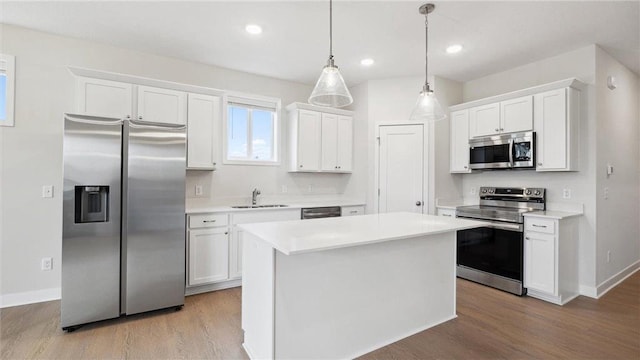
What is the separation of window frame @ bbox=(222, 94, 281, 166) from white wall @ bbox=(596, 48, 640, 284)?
3.84 meters

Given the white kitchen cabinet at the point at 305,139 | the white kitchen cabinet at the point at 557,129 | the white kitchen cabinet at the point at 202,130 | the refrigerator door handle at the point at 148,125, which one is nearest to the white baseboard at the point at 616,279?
the white kitchen cabinet at the point at 557,129

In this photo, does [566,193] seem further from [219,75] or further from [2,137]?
[2,137]

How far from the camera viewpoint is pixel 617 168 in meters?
3.78

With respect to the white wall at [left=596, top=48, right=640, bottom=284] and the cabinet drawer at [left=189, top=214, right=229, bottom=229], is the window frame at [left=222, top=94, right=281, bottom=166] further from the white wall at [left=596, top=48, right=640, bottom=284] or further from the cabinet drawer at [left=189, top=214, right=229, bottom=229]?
the white wall at [left=596, top=48, right=640, bottom=284]

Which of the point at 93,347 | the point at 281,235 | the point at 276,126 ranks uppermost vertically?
the point at 276,126

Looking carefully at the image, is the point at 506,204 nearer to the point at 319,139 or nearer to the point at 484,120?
the point at 484,120

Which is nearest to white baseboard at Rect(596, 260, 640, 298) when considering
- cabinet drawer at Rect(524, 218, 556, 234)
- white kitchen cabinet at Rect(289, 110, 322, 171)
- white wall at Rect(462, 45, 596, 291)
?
→ white wall at Rect(462, 45, 596, 291)

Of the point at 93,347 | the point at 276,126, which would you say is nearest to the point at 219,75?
the point at 276,126

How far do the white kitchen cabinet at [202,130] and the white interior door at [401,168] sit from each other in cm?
232

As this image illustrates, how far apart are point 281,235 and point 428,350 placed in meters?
1.43

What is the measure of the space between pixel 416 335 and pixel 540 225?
187cm

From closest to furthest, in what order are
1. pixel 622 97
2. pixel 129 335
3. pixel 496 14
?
pixel 129 335, pixel 496 14, pixel 622 97

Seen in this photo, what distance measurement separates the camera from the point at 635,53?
359 cm

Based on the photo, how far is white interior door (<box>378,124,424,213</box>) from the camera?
4.38 m
